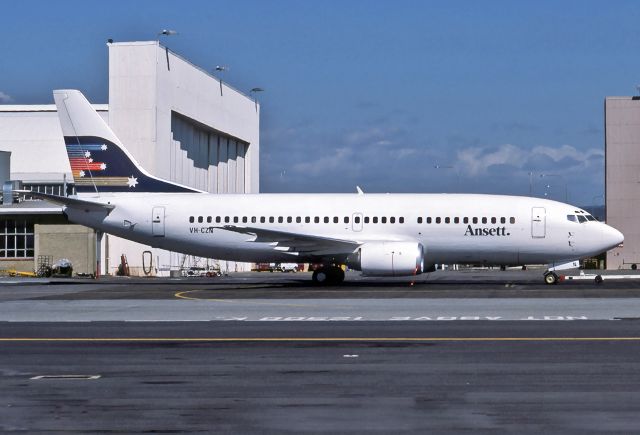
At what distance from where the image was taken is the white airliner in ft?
144

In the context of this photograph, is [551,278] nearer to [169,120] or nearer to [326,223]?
[326,223]

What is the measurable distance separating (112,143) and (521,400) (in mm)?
38280

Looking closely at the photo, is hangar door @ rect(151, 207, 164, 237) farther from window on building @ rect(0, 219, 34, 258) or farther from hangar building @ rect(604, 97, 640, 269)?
hangar building @ rect(604, 97, 640, 269)

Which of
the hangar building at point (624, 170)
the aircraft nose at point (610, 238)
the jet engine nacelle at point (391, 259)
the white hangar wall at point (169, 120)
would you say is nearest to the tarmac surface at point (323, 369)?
the jet engine nacelle at point (391, 259)

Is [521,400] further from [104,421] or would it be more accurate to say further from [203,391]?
[104,421]

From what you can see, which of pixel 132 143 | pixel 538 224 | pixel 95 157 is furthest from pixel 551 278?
pixel 132 143

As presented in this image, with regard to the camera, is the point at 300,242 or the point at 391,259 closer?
the point at 391,259

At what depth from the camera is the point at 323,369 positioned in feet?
51.0

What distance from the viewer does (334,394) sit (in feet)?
43.1

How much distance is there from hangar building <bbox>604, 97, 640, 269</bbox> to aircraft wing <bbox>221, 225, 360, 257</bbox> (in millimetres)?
76428

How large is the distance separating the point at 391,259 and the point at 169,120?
33.8 meters

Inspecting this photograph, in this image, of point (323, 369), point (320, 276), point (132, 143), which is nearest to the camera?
point (323, 369)

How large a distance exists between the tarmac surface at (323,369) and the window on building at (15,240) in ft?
136

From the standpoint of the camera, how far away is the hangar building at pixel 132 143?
68188 millimetres
